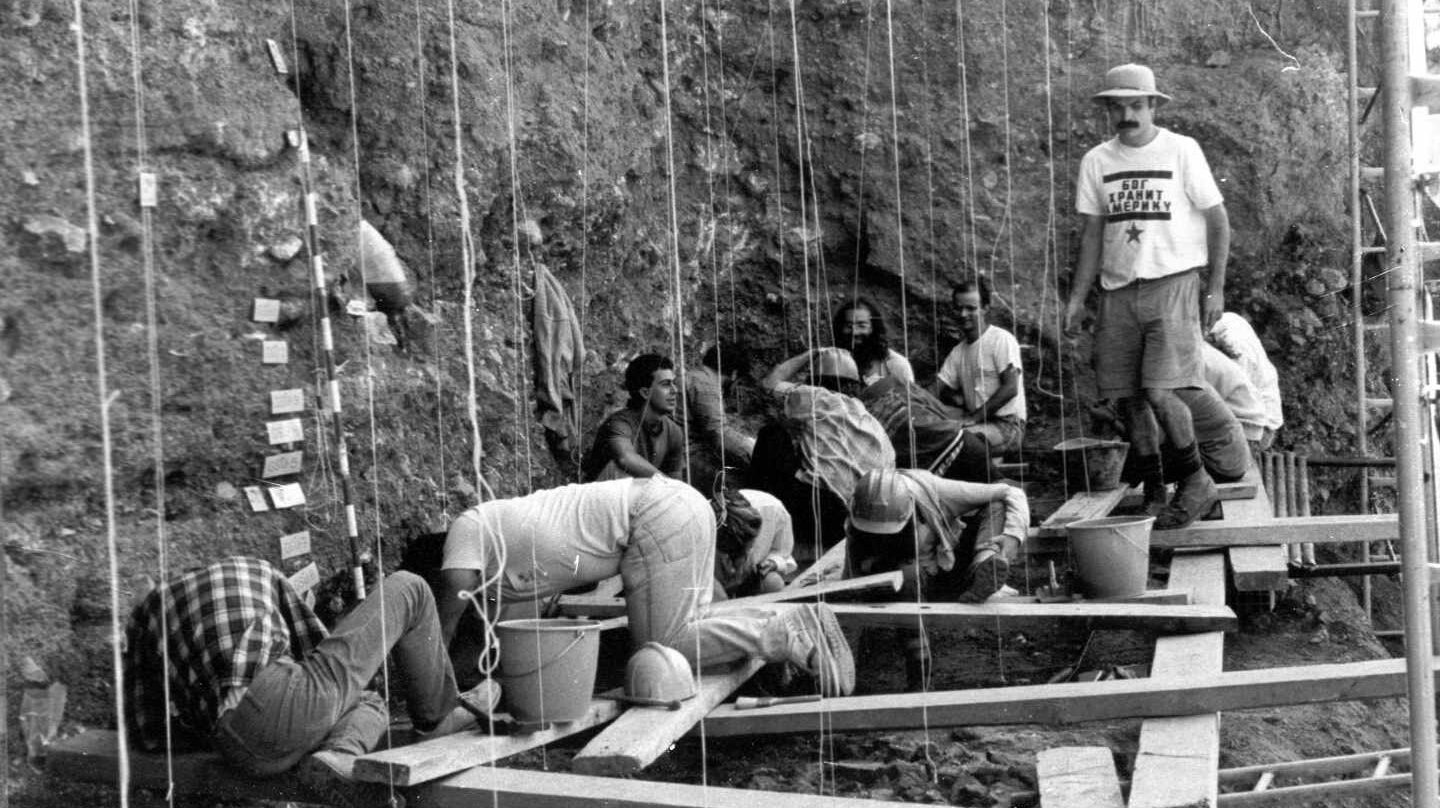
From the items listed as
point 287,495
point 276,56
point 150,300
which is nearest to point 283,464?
point 287,495

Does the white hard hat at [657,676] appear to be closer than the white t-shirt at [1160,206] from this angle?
Yes

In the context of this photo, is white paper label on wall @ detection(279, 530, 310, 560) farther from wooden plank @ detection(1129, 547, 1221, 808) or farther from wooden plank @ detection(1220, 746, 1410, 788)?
wooden plank @ detection(1220, 746, 1410, 788)

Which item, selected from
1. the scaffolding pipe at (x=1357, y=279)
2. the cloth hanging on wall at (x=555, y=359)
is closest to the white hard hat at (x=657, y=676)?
the cloth hanging on wall at (x=555, y=359)

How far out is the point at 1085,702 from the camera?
5.17 m

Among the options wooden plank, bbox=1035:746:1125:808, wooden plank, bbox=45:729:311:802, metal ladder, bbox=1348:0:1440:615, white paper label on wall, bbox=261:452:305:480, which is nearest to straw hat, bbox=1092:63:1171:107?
metal ladder, bbox=1348:0:1440:615

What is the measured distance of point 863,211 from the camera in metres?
11.5

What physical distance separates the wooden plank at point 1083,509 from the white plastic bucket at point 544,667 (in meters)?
2.96

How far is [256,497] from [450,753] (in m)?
2.06

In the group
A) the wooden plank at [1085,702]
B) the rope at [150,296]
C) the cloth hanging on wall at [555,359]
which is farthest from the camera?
the cloth hanging on wall at [555,359]

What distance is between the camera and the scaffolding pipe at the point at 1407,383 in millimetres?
3551

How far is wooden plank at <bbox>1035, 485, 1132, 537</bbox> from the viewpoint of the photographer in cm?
730

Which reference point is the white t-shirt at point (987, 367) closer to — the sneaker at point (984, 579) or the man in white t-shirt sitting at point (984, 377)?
the man in white t-shirt sitting at point (984, 377)

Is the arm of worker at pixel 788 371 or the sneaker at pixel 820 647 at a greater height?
the arm of worker at pixel 788 371

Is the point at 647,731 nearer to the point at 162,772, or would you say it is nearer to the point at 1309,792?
the point at 162,772
